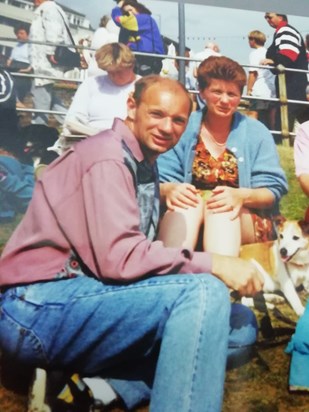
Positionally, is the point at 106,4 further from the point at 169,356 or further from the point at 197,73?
the point at 169,356

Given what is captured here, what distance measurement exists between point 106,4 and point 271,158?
82 cm

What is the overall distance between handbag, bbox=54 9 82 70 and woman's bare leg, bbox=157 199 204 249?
62 centimetres

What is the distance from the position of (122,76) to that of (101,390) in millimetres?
1062

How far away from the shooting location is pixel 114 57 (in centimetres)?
223

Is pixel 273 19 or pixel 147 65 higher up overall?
pixel 273 19

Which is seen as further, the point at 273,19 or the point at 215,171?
the point at 273,19

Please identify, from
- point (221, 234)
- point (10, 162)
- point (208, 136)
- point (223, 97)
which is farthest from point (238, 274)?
point (10, 162)

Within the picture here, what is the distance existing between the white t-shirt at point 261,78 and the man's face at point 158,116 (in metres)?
0.33

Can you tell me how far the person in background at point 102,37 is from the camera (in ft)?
7.27

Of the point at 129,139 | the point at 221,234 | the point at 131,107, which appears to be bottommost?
the point at 221,234

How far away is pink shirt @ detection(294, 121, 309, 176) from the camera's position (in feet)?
7.80

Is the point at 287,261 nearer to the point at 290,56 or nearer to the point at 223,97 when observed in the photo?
the point at 223,97

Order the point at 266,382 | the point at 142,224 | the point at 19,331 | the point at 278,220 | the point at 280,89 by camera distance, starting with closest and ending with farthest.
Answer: the point at 19,331, the point at 142,224, the point at 266,382, the point at 278,220, the point at 280,89

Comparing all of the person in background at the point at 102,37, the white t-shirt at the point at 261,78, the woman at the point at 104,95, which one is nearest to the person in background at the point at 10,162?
the woman at the point at 104,95
